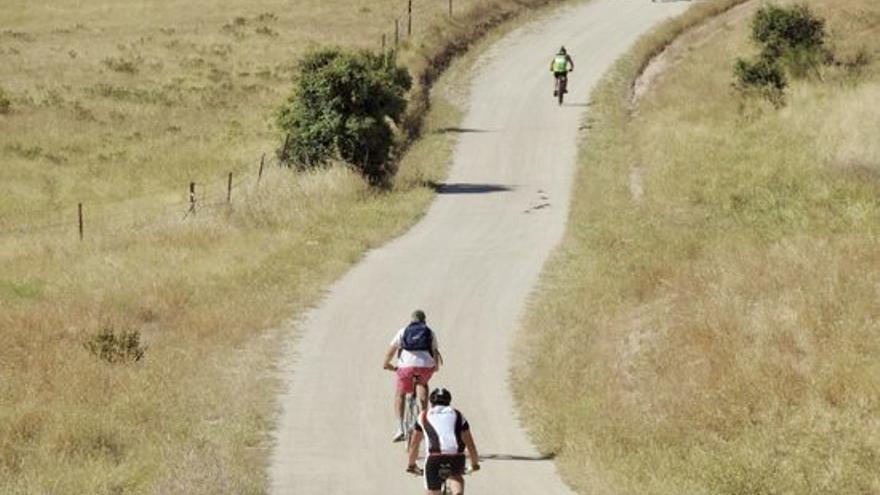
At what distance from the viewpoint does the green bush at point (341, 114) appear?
1437 inches

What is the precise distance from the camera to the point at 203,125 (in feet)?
162

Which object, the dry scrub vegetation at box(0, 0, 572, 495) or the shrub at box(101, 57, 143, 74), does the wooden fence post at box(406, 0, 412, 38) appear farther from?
the shrub at box(101, 57, 143, 74)

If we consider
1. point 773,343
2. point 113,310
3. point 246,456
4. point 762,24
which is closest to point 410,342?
point 246,456

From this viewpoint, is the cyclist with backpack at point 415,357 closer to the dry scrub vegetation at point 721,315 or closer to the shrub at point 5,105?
the dry scrub vegetation at point 721,315

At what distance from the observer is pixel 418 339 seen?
1772 centimetres

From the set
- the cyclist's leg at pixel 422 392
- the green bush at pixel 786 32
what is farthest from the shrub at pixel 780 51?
the cyclist's leg at pixel 422 392

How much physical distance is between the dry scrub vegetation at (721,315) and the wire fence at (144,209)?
9.26 metres

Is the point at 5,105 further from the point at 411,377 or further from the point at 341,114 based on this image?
the point at 411,377

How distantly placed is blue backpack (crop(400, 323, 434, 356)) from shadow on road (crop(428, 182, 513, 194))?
63.6ft

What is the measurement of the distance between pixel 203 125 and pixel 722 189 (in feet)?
76.9

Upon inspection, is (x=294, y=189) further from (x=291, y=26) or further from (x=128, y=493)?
(x=291, y=26)

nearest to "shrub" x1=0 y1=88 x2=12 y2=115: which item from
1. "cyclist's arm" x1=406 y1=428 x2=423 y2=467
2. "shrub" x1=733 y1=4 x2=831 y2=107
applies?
"shrub" x1=733 y1=4 x2=831 y2=107

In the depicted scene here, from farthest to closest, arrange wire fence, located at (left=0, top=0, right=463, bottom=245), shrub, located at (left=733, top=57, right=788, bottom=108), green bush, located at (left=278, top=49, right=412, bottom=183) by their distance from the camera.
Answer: shrub, located at (left=733, top=57, right=788, bottom=108)
green bush, located at (left=278, top=49, right=412, bottom=183)
wire fence, located at (left=0, top=0, right=463, bottom=245)

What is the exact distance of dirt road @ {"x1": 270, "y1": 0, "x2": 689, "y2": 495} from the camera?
17406 millimetres
